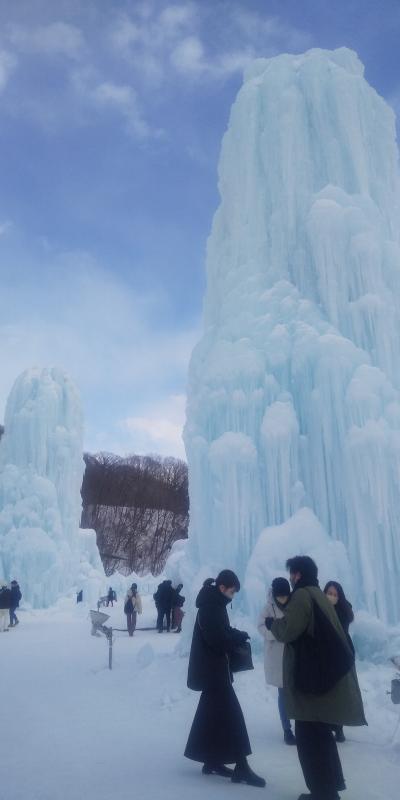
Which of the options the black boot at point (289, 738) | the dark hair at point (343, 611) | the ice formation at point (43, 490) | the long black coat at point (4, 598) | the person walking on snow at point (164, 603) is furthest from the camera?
the ice formation at point (43, 490)

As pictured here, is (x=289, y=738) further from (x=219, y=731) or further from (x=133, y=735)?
(x=133, y=735)

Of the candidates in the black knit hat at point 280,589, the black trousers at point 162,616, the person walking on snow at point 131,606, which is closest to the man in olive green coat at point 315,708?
the black knit hat at point 280,589

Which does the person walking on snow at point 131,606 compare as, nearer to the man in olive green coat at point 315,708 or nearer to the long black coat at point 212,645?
the long black coat at point 212,645

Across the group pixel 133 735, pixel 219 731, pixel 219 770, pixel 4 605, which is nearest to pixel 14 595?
pixel 4 605

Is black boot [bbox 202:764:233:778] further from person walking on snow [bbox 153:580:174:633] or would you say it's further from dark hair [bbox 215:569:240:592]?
person walking on snow [bbox 153:580:174:633]

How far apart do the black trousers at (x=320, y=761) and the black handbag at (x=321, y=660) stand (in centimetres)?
28

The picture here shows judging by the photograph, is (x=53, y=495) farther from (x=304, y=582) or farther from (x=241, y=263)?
(x=304, y=582)

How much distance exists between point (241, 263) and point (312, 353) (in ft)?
11.5

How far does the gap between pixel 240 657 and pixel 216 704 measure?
0.37m

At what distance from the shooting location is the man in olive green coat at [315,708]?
3.38 metres

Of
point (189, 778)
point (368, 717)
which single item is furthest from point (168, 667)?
point (189, 778)

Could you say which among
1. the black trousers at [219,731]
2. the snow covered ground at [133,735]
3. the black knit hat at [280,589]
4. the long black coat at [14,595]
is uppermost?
the black knit hat at [280,589]

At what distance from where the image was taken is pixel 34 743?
17.4ft

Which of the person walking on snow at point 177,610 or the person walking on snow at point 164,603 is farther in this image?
the person walking on snow at point 177,610
